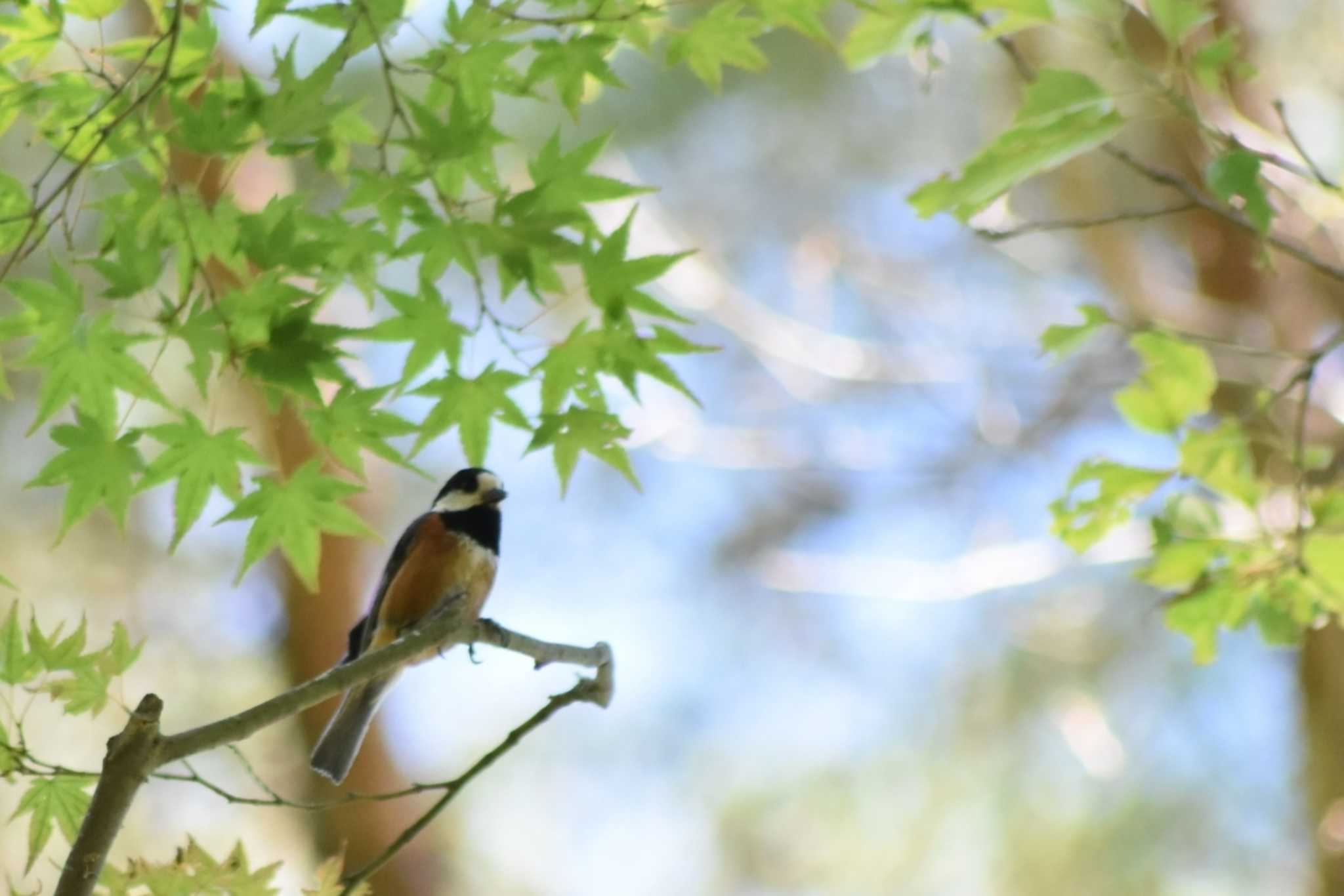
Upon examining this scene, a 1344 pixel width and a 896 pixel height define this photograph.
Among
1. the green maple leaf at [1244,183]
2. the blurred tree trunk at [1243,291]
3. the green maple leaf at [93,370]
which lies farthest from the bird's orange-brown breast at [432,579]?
the blurred tree trunk at [1243,291]

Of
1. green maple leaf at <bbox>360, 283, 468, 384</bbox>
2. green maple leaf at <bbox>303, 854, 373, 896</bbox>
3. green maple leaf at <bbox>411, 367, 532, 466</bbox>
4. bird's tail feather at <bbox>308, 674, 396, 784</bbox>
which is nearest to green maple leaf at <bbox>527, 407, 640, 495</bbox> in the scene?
green maple leaf at <bbox>411, 367, 532, 466</bbox>

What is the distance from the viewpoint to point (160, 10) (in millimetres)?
1785

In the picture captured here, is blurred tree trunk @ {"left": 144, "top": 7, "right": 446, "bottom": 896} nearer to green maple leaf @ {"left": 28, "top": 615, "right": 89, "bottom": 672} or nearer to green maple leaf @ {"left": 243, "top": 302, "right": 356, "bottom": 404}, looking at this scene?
green maple leaf @ {"left": 28, "top": 615, "right": 89, "bottom": 672}

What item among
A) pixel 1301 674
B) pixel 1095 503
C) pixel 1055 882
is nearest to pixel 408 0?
pixel 1095 503

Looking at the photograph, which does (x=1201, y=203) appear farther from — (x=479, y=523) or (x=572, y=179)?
(x=479, y=523)

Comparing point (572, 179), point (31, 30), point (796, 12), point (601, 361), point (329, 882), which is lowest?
point (329, 882)

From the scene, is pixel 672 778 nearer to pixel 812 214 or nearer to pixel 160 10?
pixel 812 214

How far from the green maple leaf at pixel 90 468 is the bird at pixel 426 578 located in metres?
0.90

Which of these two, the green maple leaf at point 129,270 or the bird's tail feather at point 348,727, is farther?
the bird's tail feather at point 348,727

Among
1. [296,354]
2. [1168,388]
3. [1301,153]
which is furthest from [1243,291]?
[296,354]

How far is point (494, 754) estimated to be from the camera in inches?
60.6

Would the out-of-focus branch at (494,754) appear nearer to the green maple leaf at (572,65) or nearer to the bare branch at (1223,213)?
the green maple leaf at (572,65)

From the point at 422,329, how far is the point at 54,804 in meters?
0.74

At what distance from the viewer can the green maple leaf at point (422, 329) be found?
5.45 feet
